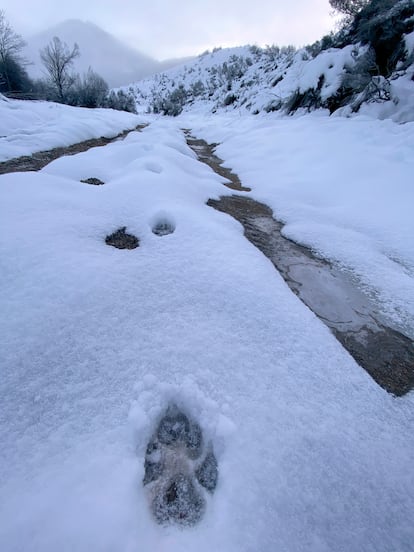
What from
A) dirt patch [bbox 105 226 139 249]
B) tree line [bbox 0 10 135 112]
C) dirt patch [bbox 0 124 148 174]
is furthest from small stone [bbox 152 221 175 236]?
tree line [bbox 0 10 135 112]

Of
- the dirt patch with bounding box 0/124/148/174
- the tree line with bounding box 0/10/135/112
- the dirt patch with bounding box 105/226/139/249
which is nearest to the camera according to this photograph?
the dirt patch with bounding box 105/226/139/249

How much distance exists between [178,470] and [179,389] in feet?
1.11

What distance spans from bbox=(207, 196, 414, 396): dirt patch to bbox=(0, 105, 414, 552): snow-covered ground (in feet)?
0.53

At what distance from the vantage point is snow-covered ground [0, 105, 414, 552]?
3.51 feet

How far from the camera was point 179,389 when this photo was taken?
1436mm

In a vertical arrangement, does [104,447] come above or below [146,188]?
below

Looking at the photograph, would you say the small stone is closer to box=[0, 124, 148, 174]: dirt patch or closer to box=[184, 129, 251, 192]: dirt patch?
box=[184, 129, 251, 192]: dirt patch

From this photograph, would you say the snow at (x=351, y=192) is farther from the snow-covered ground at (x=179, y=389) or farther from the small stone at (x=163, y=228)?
the small stone at (x=163, y=228)

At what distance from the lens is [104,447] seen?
1209 mm

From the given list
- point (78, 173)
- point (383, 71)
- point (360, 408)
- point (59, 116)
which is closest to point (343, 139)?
point (383, 71)

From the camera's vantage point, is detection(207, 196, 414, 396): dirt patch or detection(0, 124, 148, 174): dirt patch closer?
Result: detection(207, 196, 414, 396): dirt patch

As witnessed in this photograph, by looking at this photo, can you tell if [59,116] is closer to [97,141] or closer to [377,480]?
[97,141]

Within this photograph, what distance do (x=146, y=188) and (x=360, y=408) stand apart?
301cm

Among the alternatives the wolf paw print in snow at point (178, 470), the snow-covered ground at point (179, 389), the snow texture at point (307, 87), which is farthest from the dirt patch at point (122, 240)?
the snow texture at point (307, 87)
